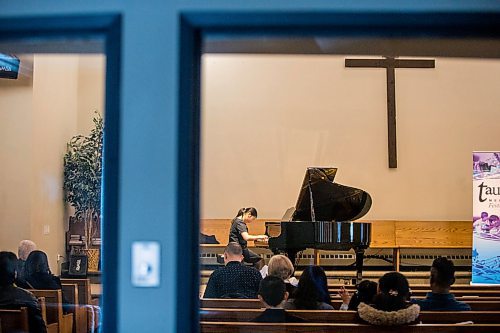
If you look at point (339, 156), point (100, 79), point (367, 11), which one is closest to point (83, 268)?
point (339, 156)

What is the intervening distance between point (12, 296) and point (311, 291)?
157 centimetres

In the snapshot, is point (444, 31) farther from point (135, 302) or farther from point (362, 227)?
point (362, 227)

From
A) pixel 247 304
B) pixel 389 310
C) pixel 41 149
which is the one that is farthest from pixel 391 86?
pixel 389 310

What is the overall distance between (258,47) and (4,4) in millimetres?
816

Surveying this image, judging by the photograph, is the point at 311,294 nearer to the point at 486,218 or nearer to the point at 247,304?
the point at 247,304

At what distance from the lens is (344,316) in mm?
3520

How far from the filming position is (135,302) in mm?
2064

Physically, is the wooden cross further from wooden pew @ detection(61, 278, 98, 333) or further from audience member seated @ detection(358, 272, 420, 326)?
audience member seated @ detection(358, 272, 420, 326)

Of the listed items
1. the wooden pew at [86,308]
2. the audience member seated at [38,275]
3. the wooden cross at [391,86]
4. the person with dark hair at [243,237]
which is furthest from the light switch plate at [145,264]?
the wooden cross at [391,86]

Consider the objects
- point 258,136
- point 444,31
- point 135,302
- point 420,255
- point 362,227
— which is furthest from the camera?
point 258,136

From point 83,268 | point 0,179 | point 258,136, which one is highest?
point 258,136

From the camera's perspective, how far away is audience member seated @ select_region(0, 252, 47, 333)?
11.7 feet

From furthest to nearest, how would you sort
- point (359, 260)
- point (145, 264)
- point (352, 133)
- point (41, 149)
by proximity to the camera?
point (352, 133), point (41, 149), point (359, 260), point (145, 264)

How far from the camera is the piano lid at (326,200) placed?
692cm
